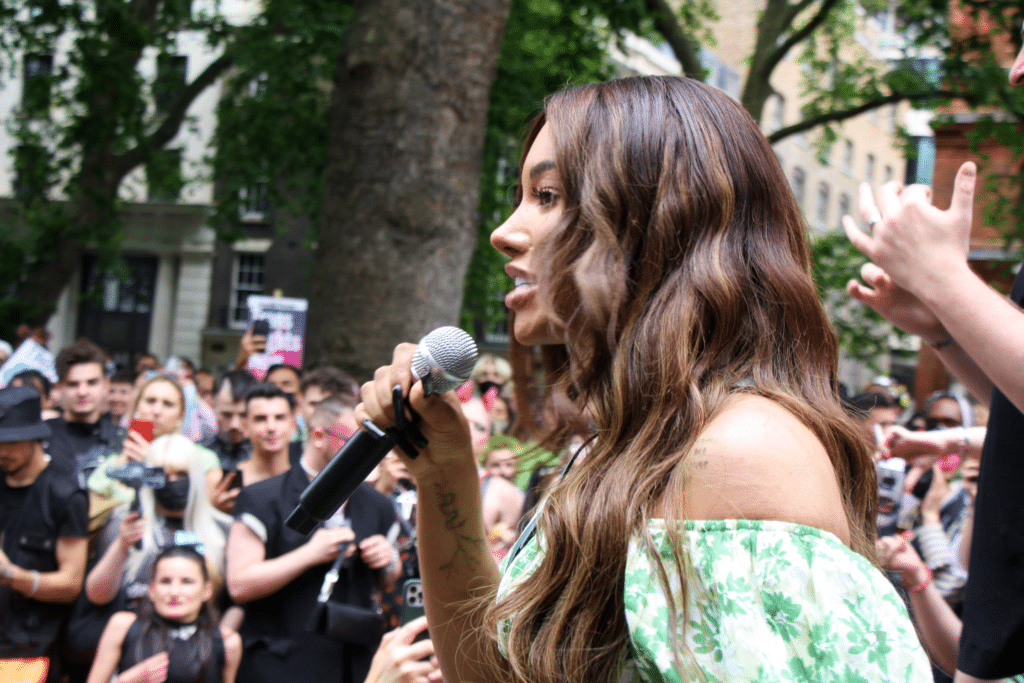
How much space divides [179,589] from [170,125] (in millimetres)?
14041

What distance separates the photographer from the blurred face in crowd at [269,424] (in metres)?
4.53

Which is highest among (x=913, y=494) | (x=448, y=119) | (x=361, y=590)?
(x=448, y=119)

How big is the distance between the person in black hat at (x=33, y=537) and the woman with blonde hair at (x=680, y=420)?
9.88 ft

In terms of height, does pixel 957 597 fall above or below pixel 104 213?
below

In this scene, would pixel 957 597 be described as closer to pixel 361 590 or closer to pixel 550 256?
pixel 361 590

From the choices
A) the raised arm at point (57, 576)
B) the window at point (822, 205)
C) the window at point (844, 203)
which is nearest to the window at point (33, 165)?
the raised arm at point (57, 576)

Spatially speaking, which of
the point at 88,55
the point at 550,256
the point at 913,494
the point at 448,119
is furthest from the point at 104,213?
the point at 550,256

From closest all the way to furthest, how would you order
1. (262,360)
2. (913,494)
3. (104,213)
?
(913,494) < (262,360) < (104,213)

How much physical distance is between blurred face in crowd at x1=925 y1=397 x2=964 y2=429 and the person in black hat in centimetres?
642

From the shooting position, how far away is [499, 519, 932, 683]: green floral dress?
109cm

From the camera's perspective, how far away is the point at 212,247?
2802 cm

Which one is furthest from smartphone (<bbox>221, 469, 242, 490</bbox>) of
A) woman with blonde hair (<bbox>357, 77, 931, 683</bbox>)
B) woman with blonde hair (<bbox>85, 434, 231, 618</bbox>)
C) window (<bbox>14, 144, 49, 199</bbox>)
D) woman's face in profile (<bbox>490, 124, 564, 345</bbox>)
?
window (<bbox>14, 144, 49, 199</bbox>)

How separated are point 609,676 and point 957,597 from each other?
3.30 metres

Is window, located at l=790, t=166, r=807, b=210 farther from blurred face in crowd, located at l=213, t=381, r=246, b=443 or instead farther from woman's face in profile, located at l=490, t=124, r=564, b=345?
woman's face in profile, located at l=490, t=124, r=564, b=345
